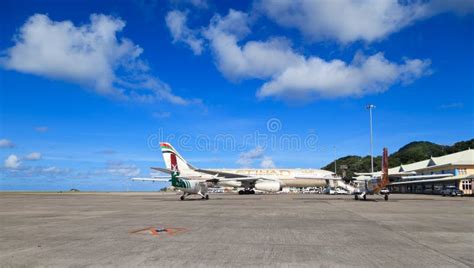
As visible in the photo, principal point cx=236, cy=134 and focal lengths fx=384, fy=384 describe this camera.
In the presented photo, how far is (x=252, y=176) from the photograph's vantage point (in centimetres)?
5772

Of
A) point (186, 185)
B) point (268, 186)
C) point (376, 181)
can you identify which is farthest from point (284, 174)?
point (186, 185)

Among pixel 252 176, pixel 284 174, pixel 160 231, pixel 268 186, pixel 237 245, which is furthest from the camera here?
pixel 284 174

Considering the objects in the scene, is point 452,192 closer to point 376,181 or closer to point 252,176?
point 376,181

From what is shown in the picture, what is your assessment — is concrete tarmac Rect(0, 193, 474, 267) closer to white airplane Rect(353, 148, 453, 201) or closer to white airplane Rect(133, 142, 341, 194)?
white airplane Rect(353, 148, 453, 201)

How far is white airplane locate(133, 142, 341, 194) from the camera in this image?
177 feet

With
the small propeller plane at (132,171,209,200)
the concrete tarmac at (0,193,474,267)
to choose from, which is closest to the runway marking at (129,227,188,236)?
the concrete tarmac at (0,193,474,267)

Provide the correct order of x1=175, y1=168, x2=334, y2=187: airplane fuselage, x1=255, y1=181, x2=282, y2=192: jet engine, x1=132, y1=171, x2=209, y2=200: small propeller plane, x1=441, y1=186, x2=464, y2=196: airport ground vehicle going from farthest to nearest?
x1=175, y1=168, x2=334, y2=187: airplane fuselage
x1=441, y1=186, x2=464, y2=196: airport ground vehicle
x1=255, y1=181, x2=282, y2=192: jet engine
x1=132, y1=171, x2=209, y2=200: small propeller plane

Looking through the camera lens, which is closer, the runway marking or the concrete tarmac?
the concrete tarmac

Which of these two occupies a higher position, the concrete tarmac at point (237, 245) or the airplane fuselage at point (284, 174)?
the airplane fuselage at point (284, 174)

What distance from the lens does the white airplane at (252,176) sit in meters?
54.0

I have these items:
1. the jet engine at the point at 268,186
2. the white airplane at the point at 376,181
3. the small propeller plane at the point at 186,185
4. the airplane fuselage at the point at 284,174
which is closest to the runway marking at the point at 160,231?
the small propeller plane at the point at 186,185

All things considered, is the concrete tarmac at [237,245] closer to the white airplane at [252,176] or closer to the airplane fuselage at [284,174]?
the white airplane at [252,176]

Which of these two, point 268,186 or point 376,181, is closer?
point 376,181

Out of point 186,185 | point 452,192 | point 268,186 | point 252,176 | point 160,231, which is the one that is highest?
point 252,176
